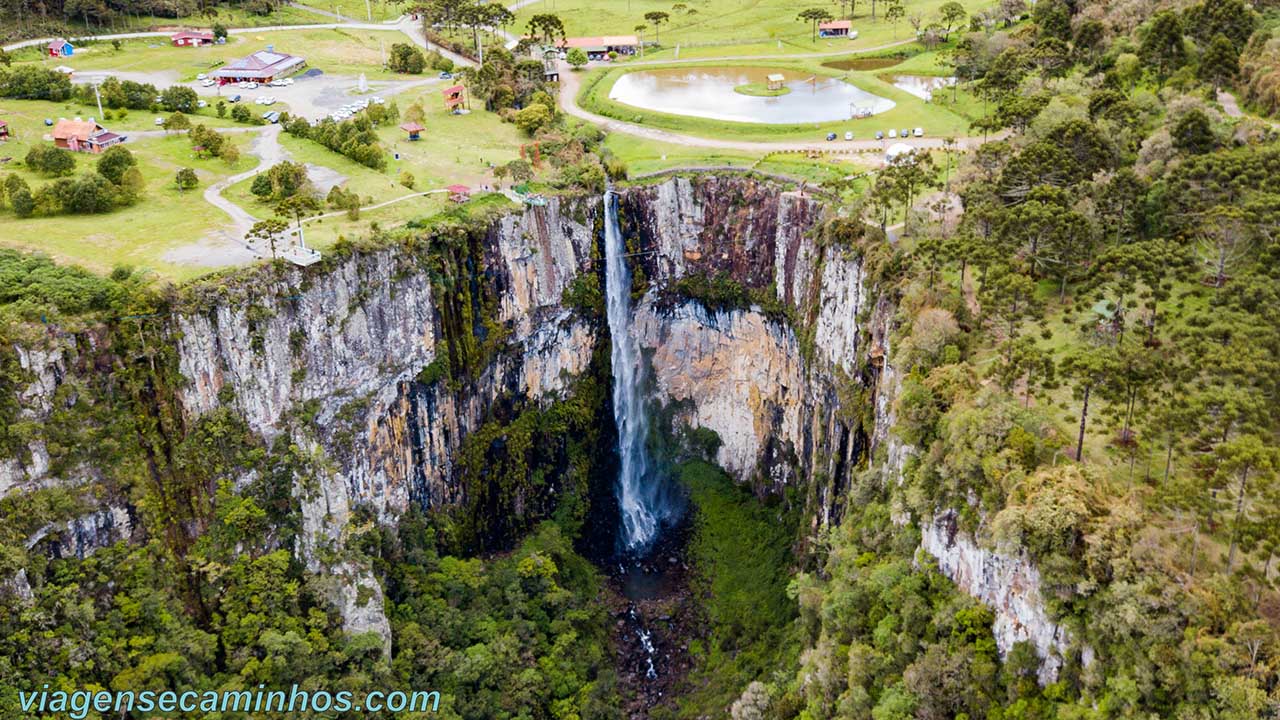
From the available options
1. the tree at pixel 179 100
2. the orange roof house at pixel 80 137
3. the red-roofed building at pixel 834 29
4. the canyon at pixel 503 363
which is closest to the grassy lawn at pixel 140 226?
the orange roof house at pixel 80 137

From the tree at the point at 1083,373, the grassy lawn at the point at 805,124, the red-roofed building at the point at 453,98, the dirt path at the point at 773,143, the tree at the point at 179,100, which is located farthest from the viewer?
the red-roofed building at the point at 453,98

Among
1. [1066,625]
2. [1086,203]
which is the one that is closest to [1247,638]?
[1066,625]

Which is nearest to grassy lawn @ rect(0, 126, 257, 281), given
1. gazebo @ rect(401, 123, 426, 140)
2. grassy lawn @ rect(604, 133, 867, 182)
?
gazebo @ rect(401, 123, 426, 140)

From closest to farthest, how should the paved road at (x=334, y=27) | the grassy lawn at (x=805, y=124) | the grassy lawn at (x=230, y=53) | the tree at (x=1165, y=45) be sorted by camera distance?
the tree at (x=1165, y=45) < the grassy lawn at (x=805, y=124) < the grassy lawn at (x=230, y=53) < the paved road at (x=334, y=27)

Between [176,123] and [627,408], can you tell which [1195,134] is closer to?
[627,408]

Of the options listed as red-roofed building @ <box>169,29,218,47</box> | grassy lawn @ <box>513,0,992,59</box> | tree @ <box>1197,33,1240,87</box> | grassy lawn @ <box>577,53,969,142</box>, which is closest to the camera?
tree @ <box>1197,33,1240,87</box>

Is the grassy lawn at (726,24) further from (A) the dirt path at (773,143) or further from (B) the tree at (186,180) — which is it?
(B) the tree at (186,180)

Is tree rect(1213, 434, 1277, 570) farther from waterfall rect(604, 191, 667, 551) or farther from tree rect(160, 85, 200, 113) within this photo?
tree rect(160, 85, 200, 113)
